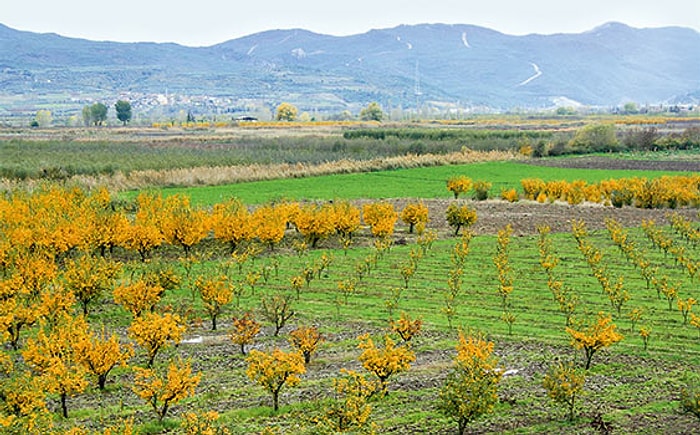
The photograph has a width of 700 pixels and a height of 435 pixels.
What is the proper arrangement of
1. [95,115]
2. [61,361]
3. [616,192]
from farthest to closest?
[95,115] → [616,192] → [61,361]

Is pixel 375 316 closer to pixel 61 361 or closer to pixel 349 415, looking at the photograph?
pixel 349 415

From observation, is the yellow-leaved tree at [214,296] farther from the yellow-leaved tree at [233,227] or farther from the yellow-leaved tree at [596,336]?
the yellow-leaved tree at [233,227]

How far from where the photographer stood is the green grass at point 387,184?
4712 centimetres

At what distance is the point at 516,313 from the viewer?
21.3 meters

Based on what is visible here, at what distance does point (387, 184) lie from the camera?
55.1 m

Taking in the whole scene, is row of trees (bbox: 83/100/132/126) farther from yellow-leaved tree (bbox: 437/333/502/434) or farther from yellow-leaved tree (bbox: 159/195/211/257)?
yellow-leaved tree (bbox: 437/333/502/434)

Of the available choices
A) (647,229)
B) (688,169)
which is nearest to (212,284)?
(647,229)

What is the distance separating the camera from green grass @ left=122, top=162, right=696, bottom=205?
155ft

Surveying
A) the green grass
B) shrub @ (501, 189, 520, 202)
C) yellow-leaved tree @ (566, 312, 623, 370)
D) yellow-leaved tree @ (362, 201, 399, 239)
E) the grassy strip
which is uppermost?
yellow-leaved tree @ (566, 312, 623, 370)

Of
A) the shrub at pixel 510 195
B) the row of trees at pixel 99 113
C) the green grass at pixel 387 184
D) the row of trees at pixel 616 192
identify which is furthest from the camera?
the row of trees at pixel 99 113

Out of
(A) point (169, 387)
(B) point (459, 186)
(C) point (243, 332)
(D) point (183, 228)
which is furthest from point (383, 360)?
(B) point (459, 186)

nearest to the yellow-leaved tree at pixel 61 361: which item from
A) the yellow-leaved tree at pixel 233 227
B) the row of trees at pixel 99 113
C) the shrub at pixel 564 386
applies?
the shrub at pixel 564 386

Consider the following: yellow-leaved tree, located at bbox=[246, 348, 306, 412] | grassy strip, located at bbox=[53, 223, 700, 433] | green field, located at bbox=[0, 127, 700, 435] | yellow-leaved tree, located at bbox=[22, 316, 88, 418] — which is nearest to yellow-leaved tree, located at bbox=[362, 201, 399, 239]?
green field, located at bbox=[0, 127, 700, 435]

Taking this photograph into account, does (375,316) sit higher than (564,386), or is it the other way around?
(564,386)
